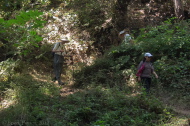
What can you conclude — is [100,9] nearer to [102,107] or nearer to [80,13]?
[80,13]

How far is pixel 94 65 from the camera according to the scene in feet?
34.6

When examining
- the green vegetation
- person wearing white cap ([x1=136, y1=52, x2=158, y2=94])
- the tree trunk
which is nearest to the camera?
the green vegetation

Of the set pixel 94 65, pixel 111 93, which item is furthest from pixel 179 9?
pixel 111 93

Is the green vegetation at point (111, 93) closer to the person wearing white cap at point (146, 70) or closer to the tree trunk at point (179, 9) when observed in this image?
the person wearing white cap at point (146, 70)

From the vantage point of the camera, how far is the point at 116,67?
9.87 meters

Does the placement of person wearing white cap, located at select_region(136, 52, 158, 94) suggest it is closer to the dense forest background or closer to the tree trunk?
the dense forest background

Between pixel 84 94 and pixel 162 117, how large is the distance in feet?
9.29

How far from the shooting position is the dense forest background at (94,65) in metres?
5.77

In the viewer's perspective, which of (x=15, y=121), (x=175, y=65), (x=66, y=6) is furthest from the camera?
(x=66, y=6)

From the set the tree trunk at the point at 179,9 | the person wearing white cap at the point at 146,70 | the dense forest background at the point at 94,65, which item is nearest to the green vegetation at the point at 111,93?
the dense forest background at the point at 94,65

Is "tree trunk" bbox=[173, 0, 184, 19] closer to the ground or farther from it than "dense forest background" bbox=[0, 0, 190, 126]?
farther from it

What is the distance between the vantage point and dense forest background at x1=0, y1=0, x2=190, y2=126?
5.77 m

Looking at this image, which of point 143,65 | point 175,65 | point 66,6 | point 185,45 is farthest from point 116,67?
point 66,6

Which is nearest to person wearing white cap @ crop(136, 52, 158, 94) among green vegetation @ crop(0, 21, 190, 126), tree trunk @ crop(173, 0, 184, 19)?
A: green vegetation @ crop(0, 21, 190, 126)
